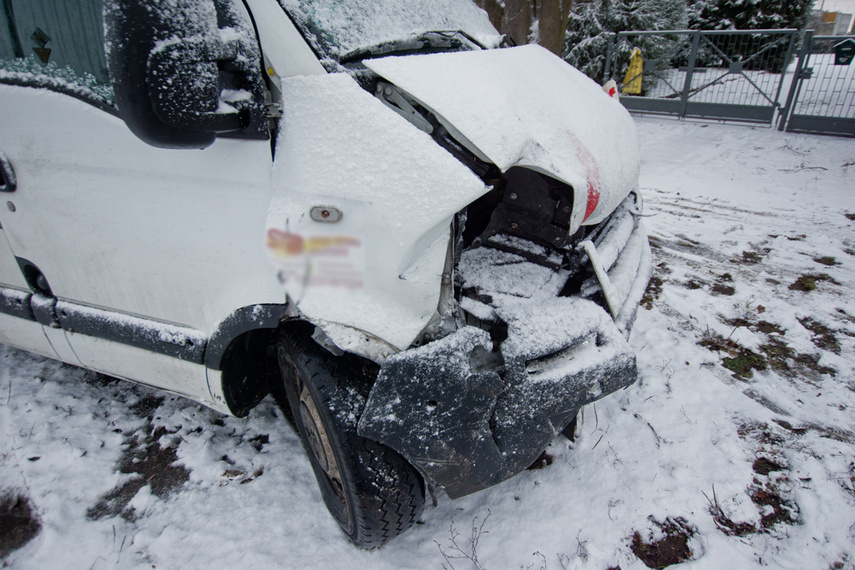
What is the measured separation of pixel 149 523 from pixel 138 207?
1.35 metres

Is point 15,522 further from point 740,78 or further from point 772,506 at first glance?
point 740,78

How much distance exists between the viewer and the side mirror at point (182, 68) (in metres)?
1.08

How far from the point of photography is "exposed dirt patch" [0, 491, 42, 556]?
192cm

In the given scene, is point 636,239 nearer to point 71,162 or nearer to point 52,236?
point 71,162

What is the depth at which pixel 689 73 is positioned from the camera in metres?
9.88

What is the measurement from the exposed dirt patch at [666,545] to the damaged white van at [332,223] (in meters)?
0.71

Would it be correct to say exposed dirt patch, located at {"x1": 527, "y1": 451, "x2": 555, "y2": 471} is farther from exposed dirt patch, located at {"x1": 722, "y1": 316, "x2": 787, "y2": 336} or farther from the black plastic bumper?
exposed dirt patch, located at {"x1": 722, "y1": 316, "x2": 787, "y2": 336}

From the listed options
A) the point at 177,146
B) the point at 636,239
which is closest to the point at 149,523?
the point at 177,146

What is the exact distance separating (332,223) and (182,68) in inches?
20.9

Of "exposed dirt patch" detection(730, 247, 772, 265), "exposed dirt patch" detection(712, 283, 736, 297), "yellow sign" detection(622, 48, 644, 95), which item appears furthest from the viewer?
"yellow sign" detection(622, 48, 644, 95)

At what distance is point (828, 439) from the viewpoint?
2336 mm

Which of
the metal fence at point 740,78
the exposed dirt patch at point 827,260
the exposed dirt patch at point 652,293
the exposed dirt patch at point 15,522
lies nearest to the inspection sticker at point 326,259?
the exposed dirt patch at point 15,522

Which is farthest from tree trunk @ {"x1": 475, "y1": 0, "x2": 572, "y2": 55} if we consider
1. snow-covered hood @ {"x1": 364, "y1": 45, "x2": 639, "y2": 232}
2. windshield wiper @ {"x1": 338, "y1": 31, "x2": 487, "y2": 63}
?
snow-covered hood @ {"x1": 364, "y1": 45, "x2": 639, "y2": 232}

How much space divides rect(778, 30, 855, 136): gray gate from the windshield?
355 inches
